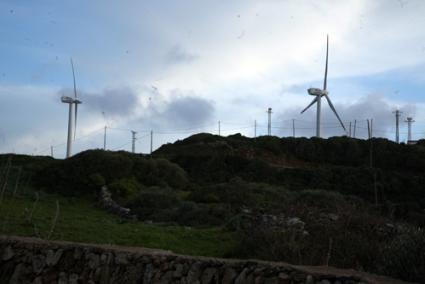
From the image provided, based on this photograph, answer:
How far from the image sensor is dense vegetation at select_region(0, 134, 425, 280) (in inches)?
435

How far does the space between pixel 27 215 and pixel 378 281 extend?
54.5 feet

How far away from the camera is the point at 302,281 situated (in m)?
6.59

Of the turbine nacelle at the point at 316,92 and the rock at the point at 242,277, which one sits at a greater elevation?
the turbine nacelle at the point at 316,92

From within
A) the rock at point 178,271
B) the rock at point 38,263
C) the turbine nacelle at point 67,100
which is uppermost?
the turbine nacelle at point 67,100

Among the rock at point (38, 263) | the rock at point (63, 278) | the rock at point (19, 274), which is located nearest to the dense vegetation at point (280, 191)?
the rock at point (63, 278)

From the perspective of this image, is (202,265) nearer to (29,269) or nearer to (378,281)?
(378,281)

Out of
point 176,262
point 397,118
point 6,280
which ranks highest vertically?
point 397,118

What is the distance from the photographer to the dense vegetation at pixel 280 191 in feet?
36.2

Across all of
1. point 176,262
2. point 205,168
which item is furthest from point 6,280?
point 205,168

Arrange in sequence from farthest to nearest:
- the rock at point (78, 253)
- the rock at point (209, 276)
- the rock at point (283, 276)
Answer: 1. the rock at point (78, 253)
2. the rock at point (209, 276)
3. the rock at point (283, 276)

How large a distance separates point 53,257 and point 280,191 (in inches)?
993

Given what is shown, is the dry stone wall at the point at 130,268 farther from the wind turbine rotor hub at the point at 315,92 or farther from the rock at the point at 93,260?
the wind turbine rotor hub at the point at 315,92

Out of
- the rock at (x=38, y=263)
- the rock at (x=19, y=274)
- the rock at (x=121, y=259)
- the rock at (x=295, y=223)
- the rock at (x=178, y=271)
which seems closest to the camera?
the rock at (x=178, y=271)

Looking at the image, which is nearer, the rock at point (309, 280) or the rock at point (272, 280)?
the rock at point (309, 280)
